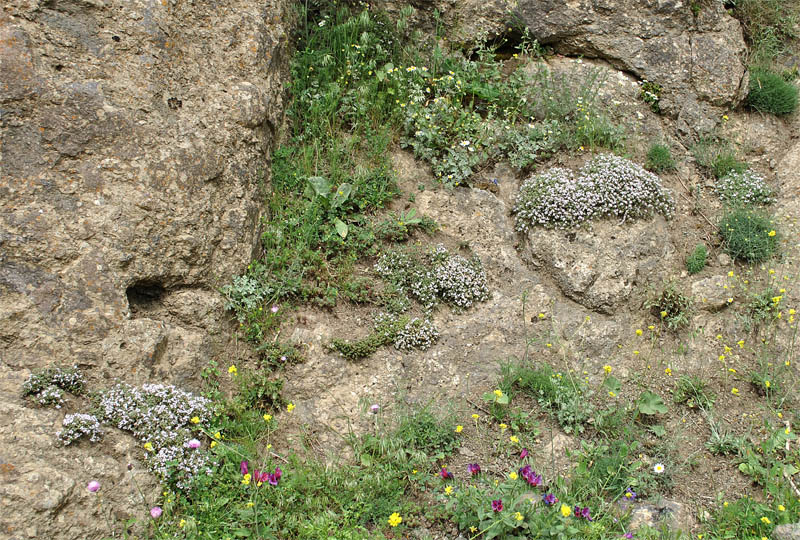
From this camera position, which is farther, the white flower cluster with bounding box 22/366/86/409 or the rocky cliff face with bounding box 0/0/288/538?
the rocky cliff face with bounding box 0/0/288/538

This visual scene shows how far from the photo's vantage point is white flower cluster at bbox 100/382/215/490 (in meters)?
3.77

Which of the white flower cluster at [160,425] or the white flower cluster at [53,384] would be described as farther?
the white flower cluster at [160,425]

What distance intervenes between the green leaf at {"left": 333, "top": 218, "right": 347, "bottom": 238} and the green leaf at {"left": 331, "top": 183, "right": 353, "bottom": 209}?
0.53ft

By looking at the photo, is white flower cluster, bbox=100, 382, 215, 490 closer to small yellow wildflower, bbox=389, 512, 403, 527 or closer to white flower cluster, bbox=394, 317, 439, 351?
small yellow wildflower, bbox=389, 512, 403, 527

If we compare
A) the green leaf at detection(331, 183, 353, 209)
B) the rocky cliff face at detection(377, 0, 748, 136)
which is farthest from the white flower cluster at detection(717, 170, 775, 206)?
the green leaf at detection(331, 183, 353, 209)

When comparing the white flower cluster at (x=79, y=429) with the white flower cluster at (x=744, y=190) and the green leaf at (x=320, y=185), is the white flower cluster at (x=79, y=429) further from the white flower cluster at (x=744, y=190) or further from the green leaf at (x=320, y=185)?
the white flower cluster at (x=744, y=190)

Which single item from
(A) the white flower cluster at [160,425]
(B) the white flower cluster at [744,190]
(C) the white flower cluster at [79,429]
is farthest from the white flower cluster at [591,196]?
(C) the white flower cluster at [79,429]

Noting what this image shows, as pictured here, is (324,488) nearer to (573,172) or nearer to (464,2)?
(573,172)

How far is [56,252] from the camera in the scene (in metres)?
3.96

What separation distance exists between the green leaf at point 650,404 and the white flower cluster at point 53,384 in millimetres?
3930

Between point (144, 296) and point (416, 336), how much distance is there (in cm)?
215

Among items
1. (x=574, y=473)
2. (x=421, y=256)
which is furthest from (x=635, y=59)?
(x=574, y=473)

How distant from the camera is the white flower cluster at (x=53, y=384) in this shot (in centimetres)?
363

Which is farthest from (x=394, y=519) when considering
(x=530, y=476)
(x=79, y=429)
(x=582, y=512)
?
(x=79, y=429)
